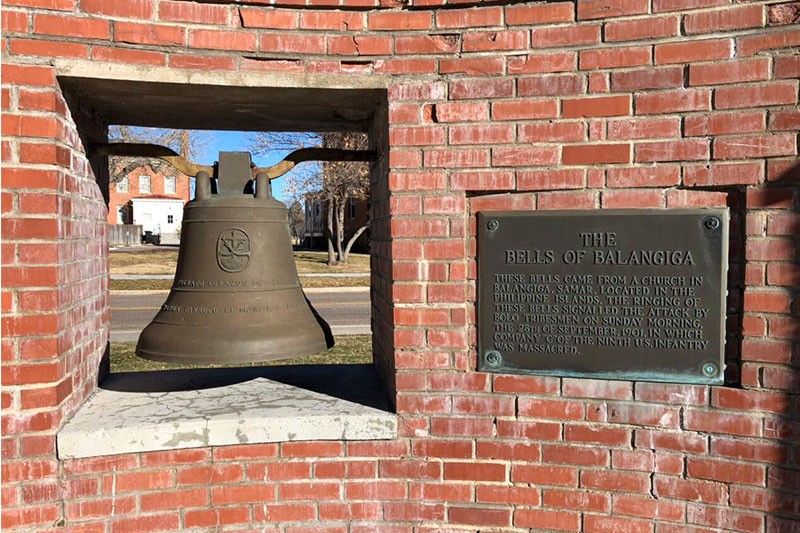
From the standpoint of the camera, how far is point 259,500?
2453 millimetres

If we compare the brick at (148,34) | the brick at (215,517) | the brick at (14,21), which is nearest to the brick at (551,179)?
the brick at (148,34)

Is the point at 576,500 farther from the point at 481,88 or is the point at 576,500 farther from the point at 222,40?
the point at 222,40

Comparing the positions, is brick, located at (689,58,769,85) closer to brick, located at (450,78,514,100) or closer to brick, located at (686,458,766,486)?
brick, located at (450,78,514,100)

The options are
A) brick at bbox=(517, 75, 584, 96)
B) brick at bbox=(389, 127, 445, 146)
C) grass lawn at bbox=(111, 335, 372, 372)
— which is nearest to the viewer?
brick at bbox=(517, 75, 584, 96)

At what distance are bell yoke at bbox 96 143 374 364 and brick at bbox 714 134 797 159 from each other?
1800 millimetres

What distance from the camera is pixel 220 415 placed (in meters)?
2.49

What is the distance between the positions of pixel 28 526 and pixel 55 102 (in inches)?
64.6

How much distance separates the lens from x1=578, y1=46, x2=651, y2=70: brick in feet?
7.37

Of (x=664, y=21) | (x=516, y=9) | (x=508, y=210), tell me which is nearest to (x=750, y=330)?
(x=508, y=210)

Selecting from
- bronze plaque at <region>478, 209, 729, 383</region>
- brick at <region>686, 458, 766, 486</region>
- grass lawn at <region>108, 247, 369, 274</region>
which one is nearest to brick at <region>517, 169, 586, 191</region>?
bronze plaque at <region>478, 209, 729, 383</region>

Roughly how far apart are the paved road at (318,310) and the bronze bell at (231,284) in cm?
668

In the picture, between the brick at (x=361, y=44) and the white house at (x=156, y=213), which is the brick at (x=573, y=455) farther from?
the white house at (x=156, y=213)

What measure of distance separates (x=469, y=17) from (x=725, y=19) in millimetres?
958

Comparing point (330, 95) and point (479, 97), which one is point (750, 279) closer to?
point (479, 97)
